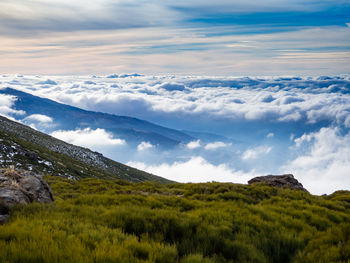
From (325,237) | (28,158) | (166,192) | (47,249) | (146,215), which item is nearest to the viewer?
(47,249)

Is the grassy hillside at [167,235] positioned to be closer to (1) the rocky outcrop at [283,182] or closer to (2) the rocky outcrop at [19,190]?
(2) the rocky outcrop at [19,190]

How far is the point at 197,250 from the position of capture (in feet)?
20.0

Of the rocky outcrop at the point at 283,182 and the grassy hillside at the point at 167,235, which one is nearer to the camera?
the grassy hillside at the point at 167,235

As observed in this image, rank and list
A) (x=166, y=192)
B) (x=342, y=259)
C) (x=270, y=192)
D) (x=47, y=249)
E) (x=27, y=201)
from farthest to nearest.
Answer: (x=166, y=192) < (x=270, y=192) < (x=27, y=201) < (x=342, y=259) < (x=47, y=249)

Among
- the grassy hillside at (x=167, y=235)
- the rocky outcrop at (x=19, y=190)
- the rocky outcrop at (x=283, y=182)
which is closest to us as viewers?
the grassy hillside at (x=167, y=235)

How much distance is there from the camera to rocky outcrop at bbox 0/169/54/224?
23.8 feet

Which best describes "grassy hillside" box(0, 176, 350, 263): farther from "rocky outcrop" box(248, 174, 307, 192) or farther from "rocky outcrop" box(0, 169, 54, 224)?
"rocky outcrop" box(248, 174, 307, 192)

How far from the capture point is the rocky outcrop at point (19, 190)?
726 centimetres

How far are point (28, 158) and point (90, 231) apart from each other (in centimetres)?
5648

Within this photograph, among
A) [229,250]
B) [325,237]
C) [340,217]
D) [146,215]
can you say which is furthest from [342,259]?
[146,215]

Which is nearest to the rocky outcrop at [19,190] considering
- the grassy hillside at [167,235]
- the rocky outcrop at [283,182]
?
the grassy hillside at [167,235]

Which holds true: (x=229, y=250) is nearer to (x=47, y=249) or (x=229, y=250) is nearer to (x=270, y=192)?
(x=47, y=249)

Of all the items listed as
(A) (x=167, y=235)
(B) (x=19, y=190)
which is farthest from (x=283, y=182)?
(B) (x=19, y=190)

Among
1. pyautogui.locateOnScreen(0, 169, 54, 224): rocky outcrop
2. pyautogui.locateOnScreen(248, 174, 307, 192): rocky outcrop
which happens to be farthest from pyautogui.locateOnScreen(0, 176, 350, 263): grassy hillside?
pyautogui.locateOnScreen(248, 174, 307, 192): rocky outcrop
